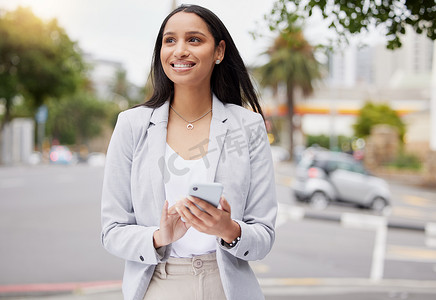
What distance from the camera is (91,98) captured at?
61156mm

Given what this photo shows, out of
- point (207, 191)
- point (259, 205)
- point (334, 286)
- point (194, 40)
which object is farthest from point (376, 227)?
point (207, 191)

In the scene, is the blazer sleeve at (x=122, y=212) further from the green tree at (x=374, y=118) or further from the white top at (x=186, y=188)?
the green tree at (x=374, y=118)

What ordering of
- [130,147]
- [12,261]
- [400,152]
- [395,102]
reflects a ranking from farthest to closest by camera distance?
1. [395,102]
2. [400,152]
3. [12,261]
4. [130,147]

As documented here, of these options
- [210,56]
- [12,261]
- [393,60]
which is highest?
[393,60]

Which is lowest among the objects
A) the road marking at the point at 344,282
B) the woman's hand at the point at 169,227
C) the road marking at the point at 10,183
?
the road marking at the point at 10,183

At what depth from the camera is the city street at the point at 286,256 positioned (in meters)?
5.86

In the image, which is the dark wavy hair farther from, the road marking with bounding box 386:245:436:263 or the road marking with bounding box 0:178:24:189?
the road marking with bounding box 0:178:24:189

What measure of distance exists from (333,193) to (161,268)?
13016mm

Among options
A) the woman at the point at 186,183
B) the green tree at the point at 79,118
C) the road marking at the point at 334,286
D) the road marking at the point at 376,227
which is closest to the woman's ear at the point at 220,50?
the woman at the point at 186,183

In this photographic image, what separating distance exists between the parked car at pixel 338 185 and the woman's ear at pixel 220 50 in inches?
496

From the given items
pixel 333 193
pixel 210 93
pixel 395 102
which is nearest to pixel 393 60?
pixel 395 102

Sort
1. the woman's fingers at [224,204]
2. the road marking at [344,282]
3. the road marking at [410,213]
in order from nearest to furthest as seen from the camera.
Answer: the woman's fingers at [224,204], the road marking at [344,282], the road marking at [410,213]

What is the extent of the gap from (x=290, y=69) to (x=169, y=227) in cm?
3698

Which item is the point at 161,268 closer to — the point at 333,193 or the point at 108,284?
the point at 108,284
